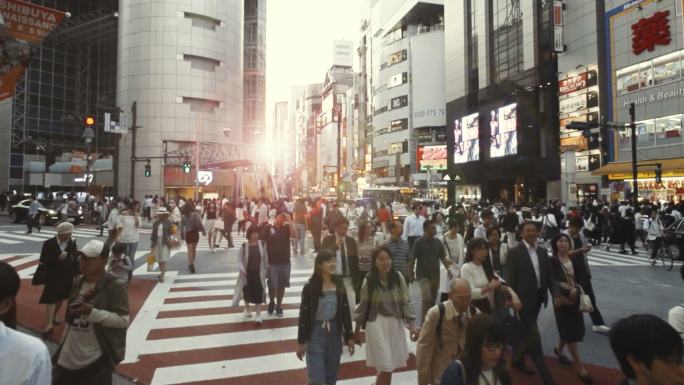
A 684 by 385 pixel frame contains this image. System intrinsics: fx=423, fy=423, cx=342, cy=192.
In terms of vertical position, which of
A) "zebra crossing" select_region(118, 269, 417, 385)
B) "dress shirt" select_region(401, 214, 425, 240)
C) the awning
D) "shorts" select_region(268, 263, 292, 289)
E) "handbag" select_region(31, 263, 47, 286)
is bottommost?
"zebra crossing" select_region(118, 269, 417, 385)

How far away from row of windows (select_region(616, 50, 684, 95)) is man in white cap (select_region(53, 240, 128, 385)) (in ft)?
108

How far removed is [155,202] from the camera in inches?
1201

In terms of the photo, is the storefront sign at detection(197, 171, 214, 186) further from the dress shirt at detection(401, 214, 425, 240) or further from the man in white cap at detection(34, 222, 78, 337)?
the man in white cap at detection(34, 222, 78, 337)

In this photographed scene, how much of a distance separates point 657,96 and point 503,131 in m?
16.3

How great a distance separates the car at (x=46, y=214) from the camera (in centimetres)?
2592

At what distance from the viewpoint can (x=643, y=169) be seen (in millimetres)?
27531

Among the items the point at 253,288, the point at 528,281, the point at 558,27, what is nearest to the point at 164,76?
the point at 558,27

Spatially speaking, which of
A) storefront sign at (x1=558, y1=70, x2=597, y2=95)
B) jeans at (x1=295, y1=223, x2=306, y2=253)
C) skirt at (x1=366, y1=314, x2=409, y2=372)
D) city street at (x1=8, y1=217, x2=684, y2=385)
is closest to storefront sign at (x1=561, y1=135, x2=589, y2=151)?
storefront sign at (x1=558, y1=70, x2=597, y2=95)

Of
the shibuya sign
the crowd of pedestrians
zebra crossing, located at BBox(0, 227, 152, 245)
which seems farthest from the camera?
the shibuya sign

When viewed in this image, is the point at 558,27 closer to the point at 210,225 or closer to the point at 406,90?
the point at 406,90

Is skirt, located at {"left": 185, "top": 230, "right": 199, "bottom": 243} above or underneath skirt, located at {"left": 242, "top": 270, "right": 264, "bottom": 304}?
above

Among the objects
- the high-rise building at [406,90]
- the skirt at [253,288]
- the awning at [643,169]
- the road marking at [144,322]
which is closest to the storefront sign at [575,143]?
the awning at [643,169]

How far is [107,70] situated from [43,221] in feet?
143

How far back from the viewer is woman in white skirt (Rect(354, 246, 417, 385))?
425cm
